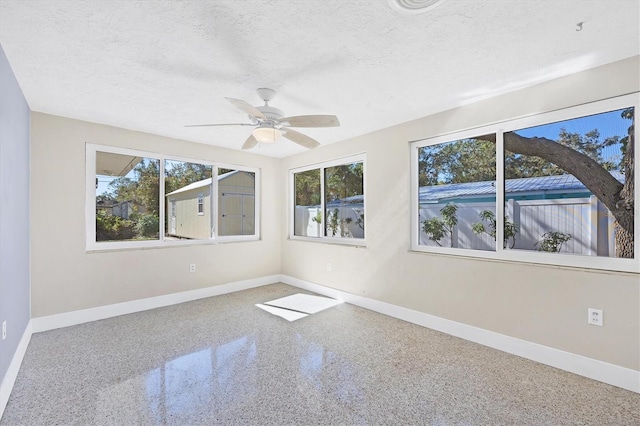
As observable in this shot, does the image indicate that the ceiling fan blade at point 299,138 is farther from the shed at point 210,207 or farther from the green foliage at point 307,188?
the shed at point 210,207

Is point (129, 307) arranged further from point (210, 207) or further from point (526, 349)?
point (526, 349)

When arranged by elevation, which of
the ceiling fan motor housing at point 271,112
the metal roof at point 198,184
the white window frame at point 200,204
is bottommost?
the white window frame at point 200,204

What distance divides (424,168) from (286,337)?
2462mm

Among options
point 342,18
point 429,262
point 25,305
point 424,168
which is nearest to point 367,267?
point 429,262

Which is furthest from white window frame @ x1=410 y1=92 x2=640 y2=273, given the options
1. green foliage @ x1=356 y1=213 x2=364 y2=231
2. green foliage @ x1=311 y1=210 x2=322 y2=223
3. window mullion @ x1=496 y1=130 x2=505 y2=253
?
green foliage @ x1=311 y1=210 x2=322 y2=223

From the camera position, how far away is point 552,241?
255 cm

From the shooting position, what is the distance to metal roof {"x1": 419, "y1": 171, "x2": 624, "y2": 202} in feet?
8.09

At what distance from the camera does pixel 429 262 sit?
3.29m

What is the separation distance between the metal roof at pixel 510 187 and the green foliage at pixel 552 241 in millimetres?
397

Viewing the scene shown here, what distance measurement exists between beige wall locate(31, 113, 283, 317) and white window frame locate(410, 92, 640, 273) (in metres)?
3.17

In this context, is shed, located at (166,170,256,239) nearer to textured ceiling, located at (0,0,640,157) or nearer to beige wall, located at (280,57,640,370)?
beige wall, located at (280,57,640,370)

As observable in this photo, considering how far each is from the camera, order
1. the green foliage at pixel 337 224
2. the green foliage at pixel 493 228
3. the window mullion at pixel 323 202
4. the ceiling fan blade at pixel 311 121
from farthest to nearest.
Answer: the window mullion at pixel 323 202 → the green foliage at pixel 337 224 → the green foliage at pixel 493 228 → the ceiling fan blade at pixel 311 121

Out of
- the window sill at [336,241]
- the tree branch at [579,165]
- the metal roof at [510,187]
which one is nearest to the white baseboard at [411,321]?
the window sill at [336,241]

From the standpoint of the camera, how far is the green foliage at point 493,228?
2.77 meters
